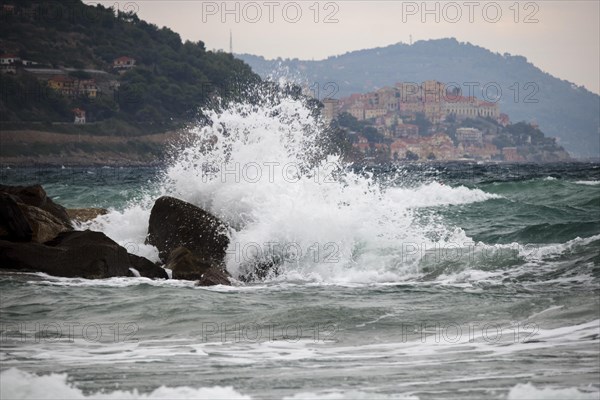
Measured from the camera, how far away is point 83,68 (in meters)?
139

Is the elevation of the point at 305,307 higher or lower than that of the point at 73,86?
lower

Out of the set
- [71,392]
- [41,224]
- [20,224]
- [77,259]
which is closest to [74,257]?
[77,259]

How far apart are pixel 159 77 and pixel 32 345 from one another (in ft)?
377

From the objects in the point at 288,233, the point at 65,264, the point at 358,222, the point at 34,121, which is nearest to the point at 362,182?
the point at 358,222

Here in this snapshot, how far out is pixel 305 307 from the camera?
12.3 meters

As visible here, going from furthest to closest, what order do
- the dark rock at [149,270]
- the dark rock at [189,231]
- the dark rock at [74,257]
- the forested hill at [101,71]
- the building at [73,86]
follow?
the building at [73,86] < the forested hill at [101,71] < the dark rock at [189,231] < the dark rock at [149,270] < the dark rock at [74,257]

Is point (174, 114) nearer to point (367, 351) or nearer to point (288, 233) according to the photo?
point (288, 233)

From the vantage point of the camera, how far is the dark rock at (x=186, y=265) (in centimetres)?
1482

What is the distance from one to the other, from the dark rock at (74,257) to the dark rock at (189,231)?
4.37 ft

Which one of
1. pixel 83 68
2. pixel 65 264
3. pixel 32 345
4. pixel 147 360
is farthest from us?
pixel 83 68

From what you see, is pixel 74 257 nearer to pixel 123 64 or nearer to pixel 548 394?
pixel 548 394

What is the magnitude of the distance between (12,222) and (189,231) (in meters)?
2.87

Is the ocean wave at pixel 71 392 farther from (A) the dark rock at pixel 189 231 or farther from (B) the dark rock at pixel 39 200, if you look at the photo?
(B) the dark rock at pixel 39 200

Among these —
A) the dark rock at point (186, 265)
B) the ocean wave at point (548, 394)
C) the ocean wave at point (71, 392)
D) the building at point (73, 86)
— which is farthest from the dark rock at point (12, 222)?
the building at point (73, 86)
